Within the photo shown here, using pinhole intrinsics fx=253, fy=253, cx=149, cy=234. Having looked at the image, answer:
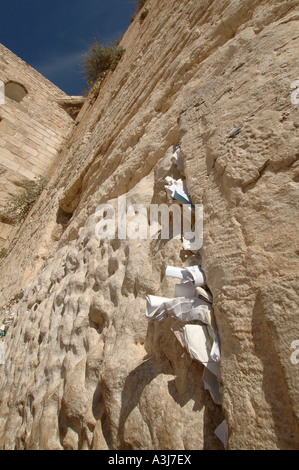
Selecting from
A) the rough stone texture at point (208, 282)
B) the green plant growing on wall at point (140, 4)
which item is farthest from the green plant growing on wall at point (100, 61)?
the rough stone texture at point (208, 282)

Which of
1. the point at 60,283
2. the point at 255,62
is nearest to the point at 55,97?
the point at 60,283

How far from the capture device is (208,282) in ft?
3.04

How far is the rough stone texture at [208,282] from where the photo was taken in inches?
27.4

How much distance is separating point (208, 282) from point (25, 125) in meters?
7.80

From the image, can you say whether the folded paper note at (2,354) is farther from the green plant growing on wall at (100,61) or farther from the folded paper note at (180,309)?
the green plant growing on wall at (100,61)

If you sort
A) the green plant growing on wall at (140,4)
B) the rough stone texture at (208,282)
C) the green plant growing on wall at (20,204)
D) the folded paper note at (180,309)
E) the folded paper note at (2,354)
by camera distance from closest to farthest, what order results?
1. the rough stone texture at (208,282)
2. the folded paper note at (180,309)
3. the folded paper note at (2,354)
4. the green plant growing on wall at (140,4)
5. the green plant growing on wall at (20,204)

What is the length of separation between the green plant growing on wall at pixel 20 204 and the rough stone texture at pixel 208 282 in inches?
176

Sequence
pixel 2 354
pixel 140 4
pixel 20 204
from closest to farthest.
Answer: pixel 2 354
pixel 140 4
pixel 20 204

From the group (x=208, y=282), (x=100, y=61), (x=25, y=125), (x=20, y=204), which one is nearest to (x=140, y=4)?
(x=100, y=61)

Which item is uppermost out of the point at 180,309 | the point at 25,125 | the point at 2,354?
the point at 25,125

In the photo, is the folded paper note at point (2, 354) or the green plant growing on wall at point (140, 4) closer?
the folded paper note at point (2, 354)

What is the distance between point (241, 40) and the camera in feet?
5.01

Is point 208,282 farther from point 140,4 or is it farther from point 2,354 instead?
point 140,4

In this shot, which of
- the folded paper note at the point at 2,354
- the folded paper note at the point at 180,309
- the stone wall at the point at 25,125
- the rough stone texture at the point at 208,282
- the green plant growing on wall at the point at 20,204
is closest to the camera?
the rough stone texture at the point at 208,282
